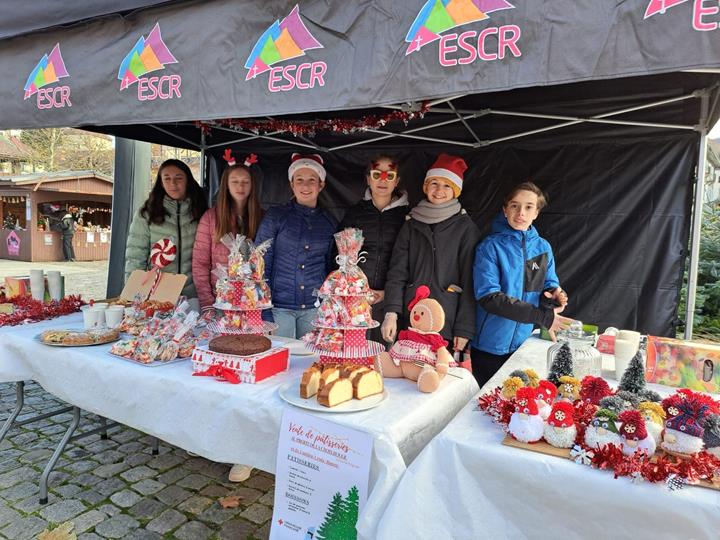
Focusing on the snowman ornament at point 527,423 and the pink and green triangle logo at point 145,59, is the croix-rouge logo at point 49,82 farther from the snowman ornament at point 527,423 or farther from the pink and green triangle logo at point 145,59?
the snowman ornament at point 527,423

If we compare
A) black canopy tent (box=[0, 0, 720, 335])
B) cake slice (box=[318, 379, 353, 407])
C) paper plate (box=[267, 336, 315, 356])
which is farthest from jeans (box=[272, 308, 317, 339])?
cake slice (box=[318, 379, 353, 407])

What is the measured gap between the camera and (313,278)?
9.21 ft

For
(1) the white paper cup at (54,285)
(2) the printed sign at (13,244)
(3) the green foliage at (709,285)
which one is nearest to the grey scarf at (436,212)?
(1) the white paper cup at (54,285)

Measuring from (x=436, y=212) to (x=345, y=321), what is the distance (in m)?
1.12

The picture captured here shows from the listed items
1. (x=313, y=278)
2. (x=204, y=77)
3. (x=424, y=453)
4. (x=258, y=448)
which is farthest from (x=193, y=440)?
(x=204, y=77)

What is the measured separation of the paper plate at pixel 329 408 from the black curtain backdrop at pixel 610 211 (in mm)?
2721

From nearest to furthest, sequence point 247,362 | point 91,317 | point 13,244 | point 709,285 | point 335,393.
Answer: point 335,393
point 247,362
point 91,317
point 709,285
point 13,244

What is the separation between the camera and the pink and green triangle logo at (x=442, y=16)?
4.52 ft

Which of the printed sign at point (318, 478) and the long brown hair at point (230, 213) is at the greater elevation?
the long brown hair at point (230, 213)

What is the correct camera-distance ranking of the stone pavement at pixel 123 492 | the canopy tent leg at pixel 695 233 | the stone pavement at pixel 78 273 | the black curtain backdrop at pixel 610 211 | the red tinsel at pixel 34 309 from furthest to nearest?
the stone pavement at pixel 78 273
the black curtain backdrop at pixel 610 211
the canopy tent leg at pixel 695 233
the red tinsel at pixel 34 309
the stone pavement at pixel 123 492

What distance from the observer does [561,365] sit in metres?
1.74

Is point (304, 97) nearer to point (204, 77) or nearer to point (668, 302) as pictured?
point (204, 77)

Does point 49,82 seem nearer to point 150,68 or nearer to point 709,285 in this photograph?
point 150,68

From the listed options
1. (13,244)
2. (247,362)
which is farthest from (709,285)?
(13,244)
